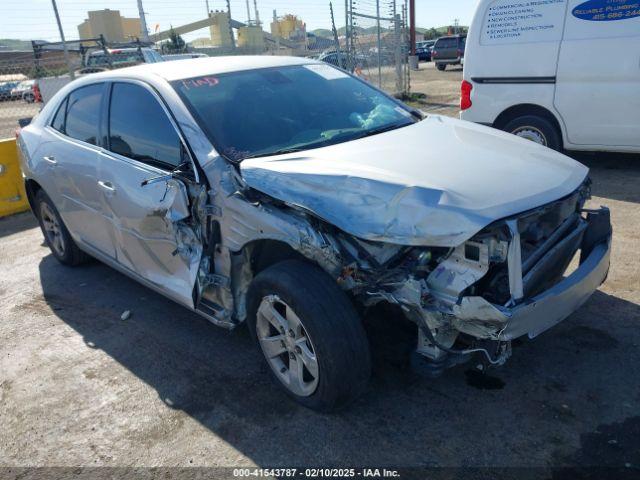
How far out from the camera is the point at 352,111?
3.84 metres

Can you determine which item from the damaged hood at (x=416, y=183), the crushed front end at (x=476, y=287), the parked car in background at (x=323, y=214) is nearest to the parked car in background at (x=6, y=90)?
the parked car in background at (x=323, y=214)

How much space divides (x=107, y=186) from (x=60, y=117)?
132 cm

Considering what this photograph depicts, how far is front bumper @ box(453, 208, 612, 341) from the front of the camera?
2.43m

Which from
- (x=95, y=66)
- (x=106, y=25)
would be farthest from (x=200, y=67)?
(x=106, y=25)

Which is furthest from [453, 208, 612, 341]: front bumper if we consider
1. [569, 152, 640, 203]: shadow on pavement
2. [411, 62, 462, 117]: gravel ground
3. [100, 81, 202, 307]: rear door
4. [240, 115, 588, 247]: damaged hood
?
[411, 62, 462, 117]: gravel ground

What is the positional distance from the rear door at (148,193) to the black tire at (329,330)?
0.83m

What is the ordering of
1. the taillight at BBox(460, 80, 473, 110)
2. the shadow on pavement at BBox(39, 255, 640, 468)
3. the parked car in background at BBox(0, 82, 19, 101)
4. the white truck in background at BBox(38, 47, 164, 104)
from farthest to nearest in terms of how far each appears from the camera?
the parked car in background at BBox(0, 82, 19, 101)
the white truck in background at BBox(38, 47, 164, 104)
the taillight at BBox(460, 80, 473, 110)
the shadow on pavement at BBox(39, 255, 640, 468)

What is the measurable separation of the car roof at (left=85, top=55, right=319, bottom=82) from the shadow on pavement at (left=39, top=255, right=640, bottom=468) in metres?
1.75

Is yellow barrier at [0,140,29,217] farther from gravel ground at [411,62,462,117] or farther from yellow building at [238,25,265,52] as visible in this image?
yellow building at [238,25,265,52]

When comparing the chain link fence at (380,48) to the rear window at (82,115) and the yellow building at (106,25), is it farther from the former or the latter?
the yellow building at (106,25)

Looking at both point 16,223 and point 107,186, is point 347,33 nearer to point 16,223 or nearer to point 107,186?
point 16,223

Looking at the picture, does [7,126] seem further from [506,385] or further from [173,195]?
[506,385]

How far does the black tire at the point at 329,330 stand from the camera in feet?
8.73

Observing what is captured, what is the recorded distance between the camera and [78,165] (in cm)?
423
